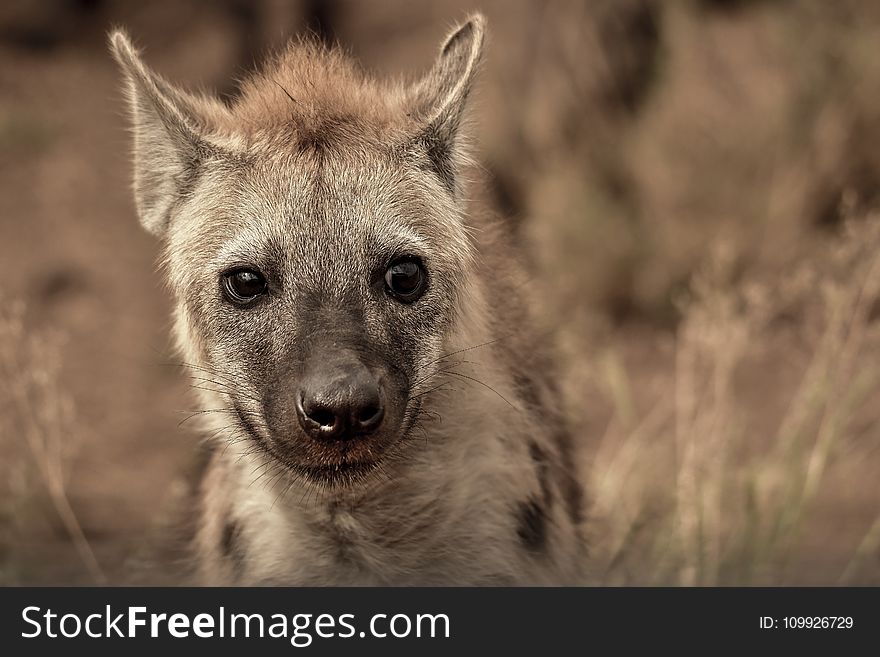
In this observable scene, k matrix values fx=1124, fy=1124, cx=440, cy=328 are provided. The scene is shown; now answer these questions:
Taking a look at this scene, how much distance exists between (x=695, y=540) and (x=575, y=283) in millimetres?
2769

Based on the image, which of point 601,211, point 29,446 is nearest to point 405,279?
point 29,446

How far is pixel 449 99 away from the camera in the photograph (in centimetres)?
279

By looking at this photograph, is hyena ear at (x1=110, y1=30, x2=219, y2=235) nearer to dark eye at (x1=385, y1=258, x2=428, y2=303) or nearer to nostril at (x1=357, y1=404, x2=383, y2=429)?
dark eye at (x1=385, y1=258, x2=428, y2=303)

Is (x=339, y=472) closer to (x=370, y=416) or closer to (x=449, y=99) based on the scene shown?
(x=370, y=416)

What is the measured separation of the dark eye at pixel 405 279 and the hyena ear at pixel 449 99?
31 cm

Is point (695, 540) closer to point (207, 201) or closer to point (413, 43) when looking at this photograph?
point (207, 201)

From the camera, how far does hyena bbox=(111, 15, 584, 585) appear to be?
8.26 feet

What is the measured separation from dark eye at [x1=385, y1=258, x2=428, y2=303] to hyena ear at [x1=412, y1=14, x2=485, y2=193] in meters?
0.31

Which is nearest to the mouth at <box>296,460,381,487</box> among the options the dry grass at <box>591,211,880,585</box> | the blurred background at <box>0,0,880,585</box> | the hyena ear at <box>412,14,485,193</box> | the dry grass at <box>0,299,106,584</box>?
the hyena ear at <box>412,14,485,193</box>

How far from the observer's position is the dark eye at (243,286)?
102 inches

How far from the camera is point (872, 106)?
6.02 meters

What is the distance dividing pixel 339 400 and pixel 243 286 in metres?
0.47

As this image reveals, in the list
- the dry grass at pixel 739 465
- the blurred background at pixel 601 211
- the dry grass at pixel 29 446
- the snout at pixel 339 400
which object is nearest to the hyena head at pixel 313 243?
the snout at pixel 339 400

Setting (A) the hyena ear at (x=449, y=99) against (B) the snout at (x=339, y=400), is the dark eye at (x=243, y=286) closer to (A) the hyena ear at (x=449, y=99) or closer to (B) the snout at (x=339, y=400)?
(B) the snout at (x=339, y=400)
